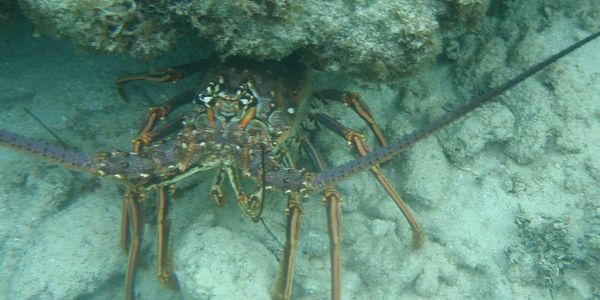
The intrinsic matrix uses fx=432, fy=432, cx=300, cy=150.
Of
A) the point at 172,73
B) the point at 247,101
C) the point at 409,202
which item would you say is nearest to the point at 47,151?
the point at 247,101

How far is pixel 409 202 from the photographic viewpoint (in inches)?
156

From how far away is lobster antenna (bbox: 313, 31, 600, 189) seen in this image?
85.8 inches

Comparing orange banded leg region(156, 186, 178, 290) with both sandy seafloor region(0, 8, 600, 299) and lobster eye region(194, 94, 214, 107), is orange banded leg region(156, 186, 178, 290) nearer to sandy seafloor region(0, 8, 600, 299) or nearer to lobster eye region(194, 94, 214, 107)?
sandy seafloor region(0, 8, 600, 299)

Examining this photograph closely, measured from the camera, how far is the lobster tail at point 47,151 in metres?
2.13

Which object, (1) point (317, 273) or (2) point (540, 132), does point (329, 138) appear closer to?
(1) point (317, 273)

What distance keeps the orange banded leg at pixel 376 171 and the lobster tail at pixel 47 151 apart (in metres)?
1.90

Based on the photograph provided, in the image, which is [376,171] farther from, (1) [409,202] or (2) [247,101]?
(2) [247,101]

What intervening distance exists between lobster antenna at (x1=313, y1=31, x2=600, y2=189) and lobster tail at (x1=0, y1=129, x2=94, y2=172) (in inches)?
54.4

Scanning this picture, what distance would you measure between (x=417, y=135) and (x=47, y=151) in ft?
6.38

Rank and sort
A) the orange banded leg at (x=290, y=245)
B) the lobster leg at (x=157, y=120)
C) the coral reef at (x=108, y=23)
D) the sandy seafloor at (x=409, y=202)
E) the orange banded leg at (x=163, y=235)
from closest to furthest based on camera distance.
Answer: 1. the coral reef at (x=108, y=23)
2. the orange banded leg at (x=290, y=245)
3. the orange banded leg at (x=163, y=235)
4. the lobster leg at (x=157, y=120)
5. the sandy seafloor at (x=409, y=202)

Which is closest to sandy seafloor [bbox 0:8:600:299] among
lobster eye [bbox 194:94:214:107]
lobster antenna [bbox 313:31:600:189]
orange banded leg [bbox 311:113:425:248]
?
orange banded leg [bbox 311:113:425:248]

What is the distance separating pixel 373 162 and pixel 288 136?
3.37ft

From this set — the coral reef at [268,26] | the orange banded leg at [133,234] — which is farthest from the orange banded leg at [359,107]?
the orange banded leg at [133,234]

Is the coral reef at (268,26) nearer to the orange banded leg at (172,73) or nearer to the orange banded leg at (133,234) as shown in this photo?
the orange banded leg at (172,73)
